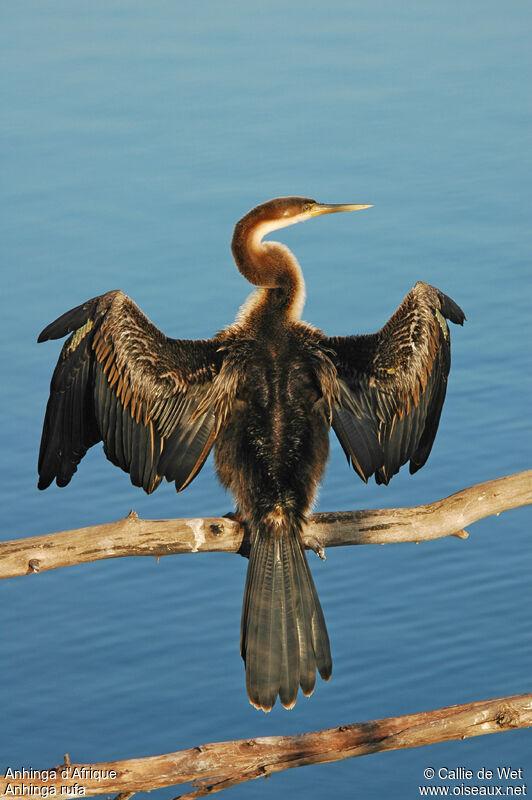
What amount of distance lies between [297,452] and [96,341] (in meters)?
0.91

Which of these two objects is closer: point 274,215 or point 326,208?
point 274,215

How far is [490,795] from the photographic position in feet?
22.6

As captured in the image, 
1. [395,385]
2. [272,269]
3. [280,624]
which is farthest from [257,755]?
[272,269]

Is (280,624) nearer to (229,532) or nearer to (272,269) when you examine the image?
(229,532)

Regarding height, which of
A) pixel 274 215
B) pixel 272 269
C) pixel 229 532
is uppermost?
pixel 274 215

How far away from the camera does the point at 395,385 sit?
532cm

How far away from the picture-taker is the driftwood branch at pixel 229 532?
15.3ft

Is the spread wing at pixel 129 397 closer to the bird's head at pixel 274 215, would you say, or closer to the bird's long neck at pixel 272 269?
the bird's long neck at pixel 272 269

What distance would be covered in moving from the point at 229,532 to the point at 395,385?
0.89m

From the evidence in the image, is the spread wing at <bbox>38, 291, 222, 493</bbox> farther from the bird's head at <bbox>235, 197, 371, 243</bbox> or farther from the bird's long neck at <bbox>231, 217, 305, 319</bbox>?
the bird's head at <bbox>235, 197, 371, 243</bbox>

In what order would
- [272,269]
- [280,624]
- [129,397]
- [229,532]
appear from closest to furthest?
[280,624]
[229,532]
[129,397]
[272,269]

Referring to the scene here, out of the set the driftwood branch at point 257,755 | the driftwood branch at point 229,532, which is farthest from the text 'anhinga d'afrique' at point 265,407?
the driftwood branch at point 257,755

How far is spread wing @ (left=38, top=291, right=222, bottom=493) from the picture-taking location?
504cm

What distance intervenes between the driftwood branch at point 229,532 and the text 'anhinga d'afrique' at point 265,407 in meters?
0.11
